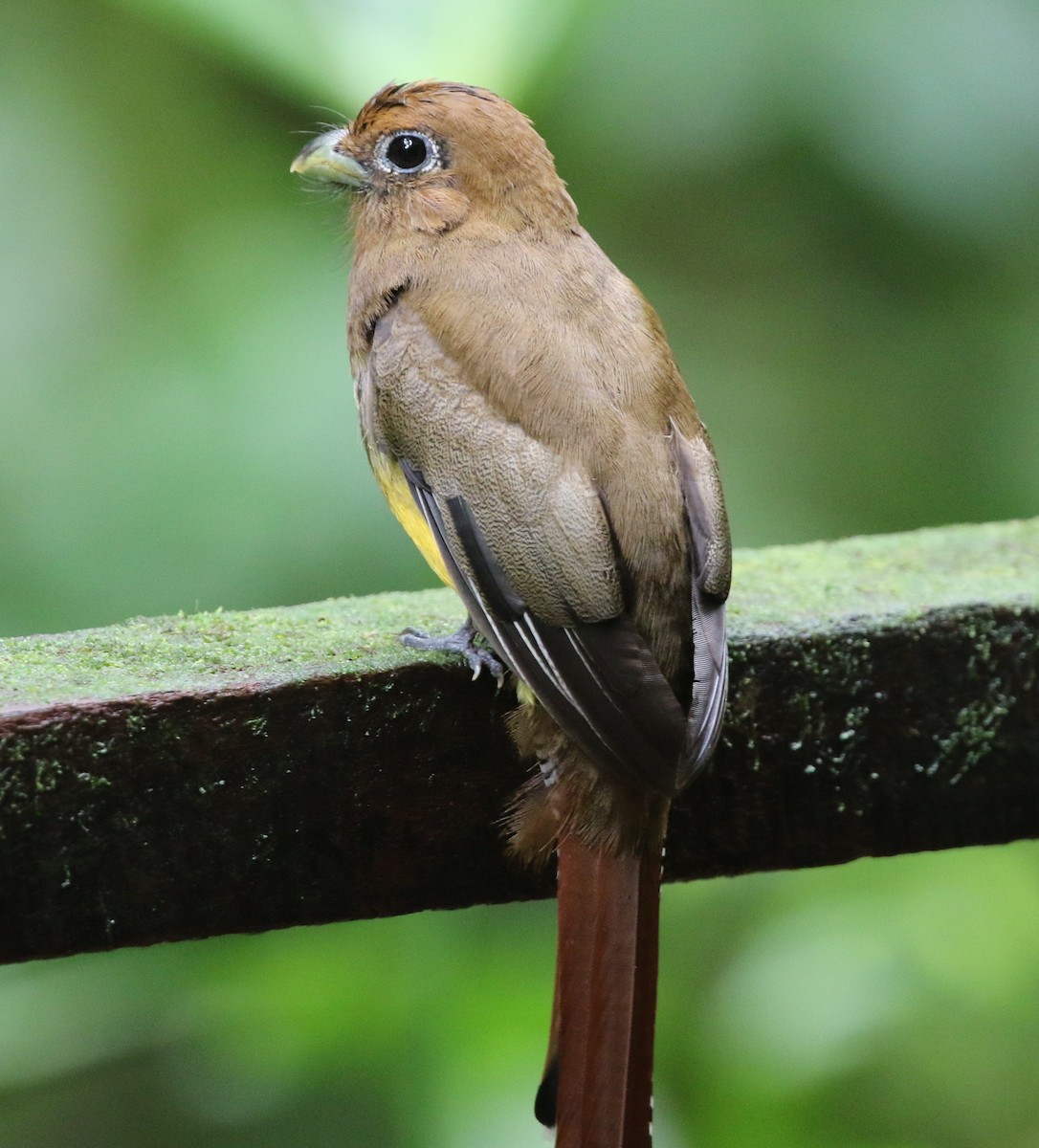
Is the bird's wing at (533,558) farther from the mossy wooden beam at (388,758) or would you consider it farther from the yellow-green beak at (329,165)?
the yellow-green beak at (329,165)

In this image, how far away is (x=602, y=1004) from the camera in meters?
1.57

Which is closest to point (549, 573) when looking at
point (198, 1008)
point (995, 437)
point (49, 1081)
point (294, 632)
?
point (294, 632)

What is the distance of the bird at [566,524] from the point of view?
1576mm

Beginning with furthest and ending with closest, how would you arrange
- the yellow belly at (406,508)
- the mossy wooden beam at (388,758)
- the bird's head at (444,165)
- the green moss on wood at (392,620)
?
the bird's head at (444,165) → the yellow belly at (406,508) → the green moss on wood at (392,620) → the mossy wooden beam at (388,758)

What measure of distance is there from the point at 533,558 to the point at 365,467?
1191 millimetres

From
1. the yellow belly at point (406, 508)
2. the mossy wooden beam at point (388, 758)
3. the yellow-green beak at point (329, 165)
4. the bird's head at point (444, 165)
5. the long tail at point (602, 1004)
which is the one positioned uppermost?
the yellow-green beak at point (329, 165)

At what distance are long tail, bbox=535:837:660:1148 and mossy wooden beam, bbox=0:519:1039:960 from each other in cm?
15

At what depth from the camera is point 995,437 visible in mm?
3229

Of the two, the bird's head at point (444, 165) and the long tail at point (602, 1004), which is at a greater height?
the bird's head at point (444, 165)

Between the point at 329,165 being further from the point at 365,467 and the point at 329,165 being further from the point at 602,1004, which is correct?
the point at 602,1004

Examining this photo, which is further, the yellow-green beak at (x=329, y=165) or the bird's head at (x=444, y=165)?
the yellow-green beak at (x=329, y=165)

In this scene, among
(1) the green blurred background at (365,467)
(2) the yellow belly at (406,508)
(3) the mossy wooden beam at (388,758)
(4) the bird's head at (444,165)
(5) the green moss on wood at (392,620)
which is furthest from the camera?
(1) the green blurred background at (365,467)

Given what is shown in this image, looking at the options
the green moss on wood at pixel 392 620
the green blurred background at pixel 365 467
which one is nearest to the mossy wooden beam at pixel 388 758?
the green moss on wood at pixel 392 620

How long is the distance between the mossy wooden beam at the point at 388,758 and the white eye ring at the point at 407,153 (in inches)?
23.0
